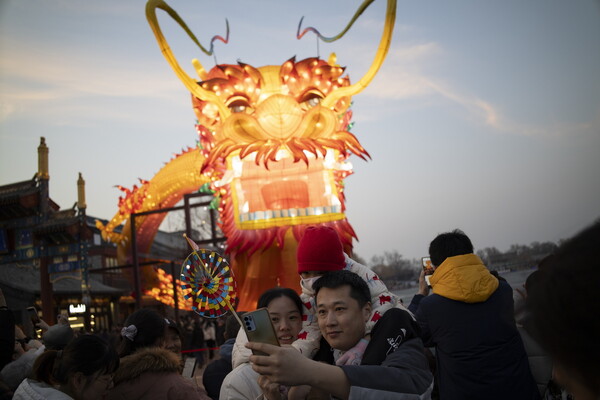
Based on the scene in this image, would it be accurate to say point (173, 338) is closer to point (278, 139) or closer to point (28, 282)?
point (278, 139)

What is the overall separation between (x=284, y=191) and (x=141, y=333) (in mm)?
4620

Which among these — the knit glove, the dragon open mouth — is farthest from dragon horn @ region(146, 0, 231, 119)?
the knit glove

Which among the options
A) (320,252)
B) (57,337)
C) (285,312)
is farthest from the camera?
(57,337)

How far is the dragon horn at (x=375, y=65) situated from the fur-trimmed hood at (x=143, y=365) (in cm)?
559

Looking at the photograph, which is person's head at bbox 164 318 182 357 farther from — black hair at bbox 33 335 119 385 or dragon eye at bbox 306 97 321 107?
dragon eye at bbox 306 97 321 107

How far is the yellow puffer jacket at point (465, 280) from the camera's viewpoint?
2.59m

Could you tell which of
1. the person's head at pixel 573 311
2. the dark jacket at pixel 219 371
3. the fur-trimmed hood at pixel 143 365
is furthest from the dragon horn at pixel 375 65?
the person's head at pixel 573 311

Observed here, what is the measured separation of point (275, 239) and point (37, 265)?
310 inches

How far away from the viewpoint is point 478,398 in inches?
100

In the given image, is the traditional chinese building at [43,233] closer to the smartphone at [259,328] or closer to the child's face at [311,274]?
the child's face at [311,274]

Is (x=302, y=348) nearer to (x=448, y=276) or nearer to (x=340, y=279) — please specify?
(x=340, y=279)

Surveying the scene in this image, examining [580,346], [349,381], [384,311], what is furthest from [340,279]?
[580,346]

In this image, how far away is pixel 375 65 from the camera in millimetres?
7465


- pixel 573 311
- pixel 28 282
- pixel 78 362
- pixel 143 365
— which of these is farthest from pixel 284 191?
pixel 28 282
